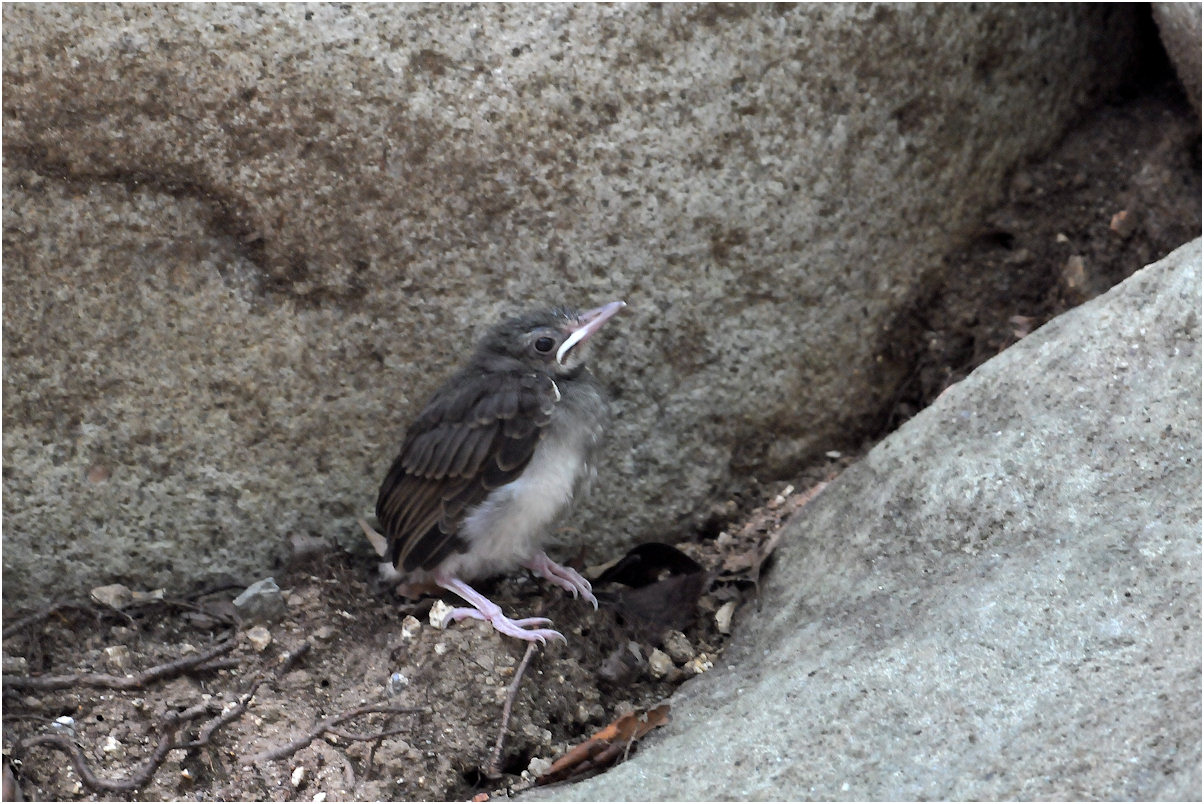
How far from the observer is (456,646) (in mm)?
3900

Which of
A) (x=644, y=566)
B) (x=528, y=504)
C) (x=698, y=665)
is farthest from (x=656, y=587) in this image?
(x=528, y=504)

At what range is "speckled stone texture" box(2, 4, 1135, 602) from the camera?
404 cm

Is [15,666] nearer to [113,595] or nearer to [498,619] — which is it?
[113,595]

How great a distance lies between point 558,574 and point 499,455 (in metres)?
0.49

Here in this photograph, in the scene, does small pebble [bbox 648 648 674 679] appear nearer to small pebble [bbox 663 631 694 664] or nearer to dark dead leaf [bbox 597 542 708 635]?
small pebble [bbox 663 631 694 664]

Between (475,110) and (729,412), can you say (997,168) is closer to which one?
(729,412)

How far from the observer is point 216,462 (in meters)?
4.34

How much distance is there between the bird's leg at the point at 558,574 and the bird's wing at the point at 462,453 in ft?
0.89

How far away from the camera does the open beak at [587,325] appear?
4129 mm

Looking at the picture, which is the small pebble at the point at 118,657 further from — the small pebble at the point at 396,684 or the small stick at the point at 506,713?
the small stick at the point at 506,713

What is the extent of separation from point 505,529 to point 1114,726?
6.62ft

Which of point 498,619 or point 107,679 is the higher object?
point 107,679

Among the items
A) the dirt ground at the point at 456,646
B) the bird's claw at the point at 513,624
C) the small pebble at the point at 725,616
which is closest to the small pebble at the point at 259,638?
the dirt ground at the point at 456,646

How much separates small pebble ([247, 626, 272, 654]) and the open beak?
1.32m
